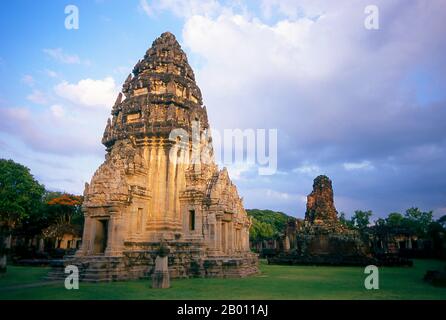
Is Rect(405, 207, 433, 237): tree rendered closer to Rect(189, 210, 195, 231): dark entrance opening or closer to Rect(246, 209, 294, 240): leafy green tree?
Rect(246, 209, 294, 240): leafy green tree

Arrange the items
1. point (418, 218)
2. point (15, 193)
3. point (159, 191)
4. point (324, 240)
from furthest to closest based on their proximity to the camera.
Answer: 1. point (418, 218)
2. point (15, 193)
3. point (324, 240)
4. point (159, 191)

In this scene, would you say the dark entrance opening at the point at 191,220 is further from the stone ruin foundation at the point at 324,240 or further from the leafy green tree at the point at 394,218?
the leafy green tree at the point at 394,218

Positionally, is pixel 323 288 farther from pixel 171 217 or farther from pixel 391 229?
pixel 391 229

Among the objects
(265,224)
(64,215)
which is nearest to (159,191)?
(64,215)

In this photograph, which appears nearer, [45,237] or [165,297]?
[165,297]

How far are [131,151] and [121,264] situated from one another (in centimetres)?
697

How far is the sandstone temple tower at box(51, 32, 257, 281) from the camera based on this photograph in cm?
1795

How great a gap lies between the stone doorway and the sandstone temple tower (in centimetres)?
6

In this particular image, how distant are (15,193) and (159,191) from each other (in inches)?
906

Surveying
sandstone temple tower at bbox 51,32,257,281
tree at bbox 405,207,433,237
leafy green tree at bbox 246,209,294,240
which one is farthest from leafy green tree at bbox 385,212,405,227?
sandstone temple tower at bbox 51,32,257,281

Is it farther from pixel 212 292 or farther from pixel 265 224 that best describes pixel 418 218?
pixel 212 292

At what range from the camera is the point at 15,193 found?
35.2 m

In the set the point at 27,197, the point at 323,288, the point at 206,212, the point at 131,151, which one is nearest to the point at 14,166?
the point at 27,197
